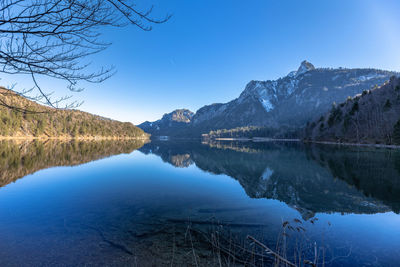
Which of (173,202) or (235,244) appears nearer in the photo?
(235,244)

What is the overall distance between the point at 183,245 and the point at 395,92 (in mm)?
102428

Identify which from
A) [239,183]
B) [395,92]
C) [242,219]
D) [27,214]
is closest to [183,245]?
[242,219]

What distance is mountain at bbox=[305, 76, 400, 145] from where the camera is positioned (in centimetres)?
6494

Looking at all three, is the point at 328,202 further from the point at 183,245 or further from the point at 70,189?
the point at 70,189

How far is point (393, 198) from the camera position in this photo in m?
12.3

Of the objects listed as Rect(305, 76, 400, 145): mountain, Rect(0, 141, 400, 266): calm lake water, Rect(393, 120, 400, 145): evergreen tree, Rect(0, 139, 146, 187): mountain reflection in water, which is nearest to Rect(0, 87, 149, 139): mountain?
Rect(0, 139, 146, 187): mountain reflection in water

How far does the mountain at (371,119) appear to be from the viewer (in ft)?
213

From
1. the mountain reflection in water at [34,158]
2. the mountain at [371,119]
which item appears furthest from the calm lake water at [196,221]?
the mountain at [371,119]

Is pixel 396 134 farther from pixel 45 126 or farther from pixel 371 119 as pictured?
pixel 45 126

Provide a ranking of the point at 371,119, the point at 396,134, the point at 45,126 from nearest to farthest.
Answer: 1. the point at 396,134
2. the point at 371,119
3. the point at 45,126

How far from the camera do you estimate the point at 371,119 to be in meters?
72.9

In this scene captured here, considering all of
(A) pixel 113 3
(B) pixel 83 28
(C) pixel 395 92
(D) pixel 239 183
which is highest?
(C) pixel 395 92

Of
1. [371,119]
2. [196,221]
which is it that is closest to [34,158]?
[196,221]

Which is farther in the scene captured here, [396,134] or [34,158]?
[396,134]
